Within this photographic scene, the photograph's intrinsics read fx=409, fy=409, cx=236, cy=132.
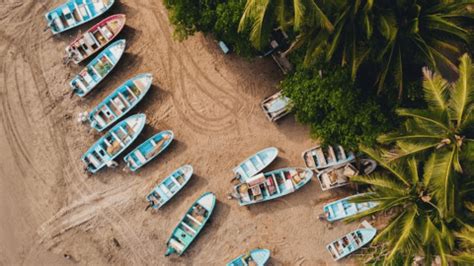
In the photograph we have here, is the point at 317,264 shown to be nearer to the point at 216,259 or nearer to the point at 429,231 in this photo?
the point at 216,259

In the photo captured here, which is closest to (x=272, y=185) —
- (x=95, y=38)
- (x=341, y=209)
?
(x=341, y=209)

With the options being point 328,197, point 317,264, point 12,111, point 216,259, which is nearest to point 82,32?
point 12,111

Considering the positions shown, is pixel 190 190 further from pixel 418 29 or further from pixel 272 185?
pixel 418 29

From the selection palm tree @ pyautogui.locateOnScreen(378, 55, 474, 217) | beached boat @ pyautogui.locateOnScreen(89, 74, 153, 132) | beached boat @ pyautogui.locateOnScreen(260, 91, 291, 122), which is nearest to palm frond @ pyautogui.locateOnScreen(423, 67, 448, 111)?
palm tree @ pyautogui.locateOnScreen(378, 55, 474, 217)

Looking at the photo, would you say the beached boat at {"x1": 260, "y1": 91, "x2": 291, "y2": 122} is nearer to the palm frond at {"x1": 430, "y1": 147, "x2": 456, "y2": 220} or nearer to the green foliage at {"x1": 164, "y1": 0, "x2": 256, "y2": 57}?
the green foliage at {"x1": 164, "y1": 0, "x2": 256, "y2": 57}

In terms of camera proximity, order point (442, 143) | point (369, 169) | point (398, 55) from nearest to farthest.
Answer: point (442, 143)
point (398, 55)
point (369, 169)

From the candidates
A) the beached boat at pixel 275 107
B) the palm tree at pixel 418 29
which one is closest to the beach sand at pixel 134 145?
the beached boat at pixel 275 107

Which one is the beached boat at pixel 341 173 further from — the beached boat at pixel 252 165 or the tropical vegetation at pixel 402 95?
the tropical vegetation at pixel 402 95
